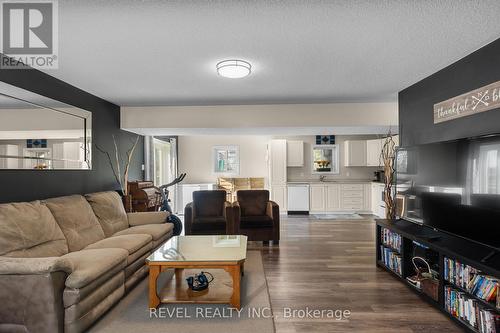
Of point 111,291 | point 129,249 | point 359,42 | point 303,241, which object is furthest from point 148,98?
point 303,241

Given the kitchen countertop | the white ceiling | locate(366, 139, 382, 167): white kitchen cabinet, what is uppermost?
the white ceiling

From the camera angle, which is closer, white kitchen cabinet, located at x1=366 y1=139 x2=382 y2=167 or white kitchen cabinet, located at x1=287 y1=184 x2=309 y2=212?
white kitchen cabinet, located at x1=366 y1=139 x2=382 y2=167

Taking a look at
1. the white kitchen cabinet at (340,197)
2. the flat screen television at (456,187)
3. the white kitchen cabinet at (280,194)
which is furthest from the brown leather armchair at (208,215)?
the white kitchen cabinet at (340,197)

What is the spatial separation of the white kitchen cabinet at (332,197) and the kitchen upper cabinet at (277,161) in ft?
4.14

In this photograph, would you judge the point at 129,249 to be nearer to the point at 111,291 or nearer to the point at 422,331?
the point at 111,291

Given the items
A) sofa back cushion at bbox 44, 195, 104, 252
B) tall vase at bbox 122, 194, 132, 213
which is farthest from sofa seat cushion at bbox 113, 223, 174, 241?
tall vase at bbox 122, 194, 132, 213

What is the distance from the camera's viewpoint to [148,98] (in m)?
4.39

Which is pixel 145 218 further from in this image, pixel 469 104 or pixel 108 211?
pixel 469 104

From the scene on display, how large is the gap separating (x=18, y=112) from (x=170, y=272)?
2.35 m

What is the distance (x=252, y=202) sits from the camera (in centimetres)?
502

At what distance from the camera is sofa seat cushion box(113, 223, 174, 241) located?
3541 mm

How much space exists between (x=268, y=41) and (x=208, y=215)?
3.32 meters

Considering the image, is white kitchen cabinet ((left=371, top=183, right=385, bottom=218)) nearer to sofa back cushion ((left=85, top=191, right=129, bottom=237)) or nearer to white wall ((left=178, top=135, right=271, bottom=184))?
white wall ((left=178, top=135, right=271, bottom=184))

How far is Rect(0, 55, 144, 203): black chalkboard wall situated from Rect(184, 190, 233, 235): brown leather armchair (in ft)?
4.55
